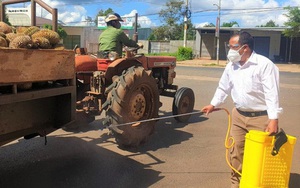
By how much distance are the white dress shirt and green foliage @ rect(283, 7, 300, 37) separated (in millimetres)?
30312

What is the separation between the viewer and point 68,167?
193 inches

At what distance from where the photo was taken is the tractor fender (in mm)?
5937

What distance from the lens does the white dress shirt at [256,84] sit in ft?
11.5

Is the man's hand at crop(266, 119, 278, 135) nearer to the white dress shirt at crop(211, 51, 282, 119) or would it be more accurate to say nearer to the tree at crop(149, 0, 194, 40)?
the white dress shirt at crop(211, 51, 282, 119)

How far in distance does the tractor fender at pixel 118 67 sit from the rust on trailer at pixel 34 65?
6.41ft

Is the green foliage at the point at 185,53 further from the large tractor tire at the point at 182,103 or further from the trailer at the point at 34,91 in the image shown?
the trailer at the point at 34,91

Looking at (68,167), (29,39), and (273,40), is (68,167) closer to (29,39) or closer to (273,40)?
(29,39)

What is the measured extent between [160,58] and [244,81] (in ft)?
14.2

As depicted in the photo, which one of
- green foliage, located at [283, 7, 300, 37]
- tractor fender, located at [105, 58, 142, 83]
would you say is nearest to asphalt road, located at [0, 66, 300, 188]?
tractor fender, located at [105, 58, 142, 83]

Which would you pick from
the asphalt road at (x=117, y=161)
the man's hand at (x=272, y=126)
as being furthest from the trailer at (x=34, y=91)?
the man's hand at (x=272, y=126)

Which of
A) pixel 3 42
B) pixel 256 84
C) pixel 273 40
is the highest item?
pixel 273 40

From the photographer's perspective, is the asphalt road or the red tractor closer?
the asphalt road

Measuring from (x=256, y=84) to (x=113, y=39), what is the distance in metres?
3.32

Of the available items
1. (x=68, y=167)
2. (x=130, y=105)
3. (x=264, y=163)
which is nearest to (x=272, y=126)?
(x=264, y=163)
